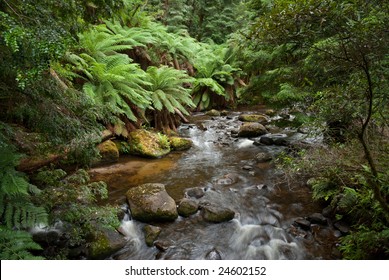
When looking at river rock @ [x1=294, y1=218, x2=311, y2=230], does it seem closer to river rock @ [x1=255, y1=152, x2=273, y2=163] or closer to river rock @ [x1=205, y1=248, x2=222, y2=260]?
river rock @ [x1=205, y1=248, x2=222, y2=260]

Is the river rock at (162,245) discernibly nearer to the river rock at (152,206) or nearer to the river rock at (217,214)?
the river rock at (152,206)

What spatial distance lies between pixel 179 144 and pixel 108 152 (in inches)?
81.7

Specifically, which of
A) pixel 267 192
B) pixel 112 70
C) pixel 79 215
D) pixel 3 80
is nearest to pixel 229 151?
pixel 267 192

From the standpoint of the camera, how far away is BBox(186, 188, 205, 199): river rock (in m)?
4.70

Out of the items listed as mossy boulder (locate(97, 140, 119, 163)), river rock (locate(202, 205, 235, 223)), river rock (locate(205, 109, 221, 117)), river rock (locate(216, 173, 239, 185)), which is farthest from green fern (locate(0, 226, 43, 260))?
river rock (locate(205, 109, 221, 117))

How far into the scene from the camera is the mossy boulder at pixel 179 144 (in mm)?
7219

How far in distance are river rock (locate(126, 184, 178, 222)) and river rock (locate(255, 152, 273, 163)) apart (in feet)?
9.82

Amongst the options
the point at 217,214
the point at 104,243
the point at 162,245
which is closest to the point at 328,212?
the point at 217,214

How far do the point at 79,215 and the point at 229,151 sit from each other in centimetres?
515

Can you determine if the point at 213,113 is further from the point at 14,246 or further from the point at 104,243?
the point at 14,246

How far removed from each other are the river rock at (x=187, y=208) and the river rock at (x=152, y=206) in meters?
0.12

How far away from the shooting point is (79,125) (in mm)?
2551

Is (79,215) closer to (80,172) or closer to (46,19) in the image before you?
(80,172)

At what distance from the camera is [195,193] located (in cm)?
473
